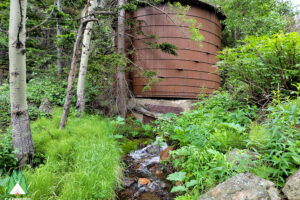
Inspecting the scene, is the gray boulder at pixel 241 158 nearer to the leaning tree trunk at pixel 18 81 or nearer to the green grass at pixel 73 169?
the green grass at pixel 73 169

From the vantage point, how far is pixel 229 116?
10.1 ft

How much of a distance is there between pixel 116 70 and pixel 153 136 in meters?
2.75

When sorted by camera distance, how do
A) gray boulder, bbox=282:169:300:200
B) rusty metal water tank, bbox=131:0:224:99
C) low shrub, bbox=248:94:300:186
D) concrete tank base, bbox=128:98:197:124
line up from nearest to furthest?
1. gray boulder, bbox=282:169:300:200
2. low shrub, bbox=248:94:300:186
3. concrete tank base, bbox=128:98:197:124
4. rusty metal water tank, bbox=131:0:224:99

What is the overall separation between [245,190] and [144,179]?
169 cm

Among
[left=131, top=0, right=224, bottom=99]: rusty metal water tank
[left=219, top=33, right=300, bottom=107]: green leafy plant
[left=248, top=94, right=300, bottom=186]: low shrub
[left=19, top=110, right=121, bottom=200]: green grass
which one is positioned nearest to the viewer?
[left=248, top=94, right=300, bottom=186]: low shrub

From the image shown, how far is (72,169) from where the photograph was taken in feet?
8.54

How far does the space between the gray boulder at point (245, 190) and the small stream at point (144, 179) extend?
907 mm

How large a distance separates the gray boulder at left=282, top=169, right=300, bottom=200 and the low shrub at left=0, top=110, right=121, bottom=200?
186cm

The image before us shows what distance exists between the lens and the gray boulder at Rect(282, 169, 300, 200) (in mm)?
1417

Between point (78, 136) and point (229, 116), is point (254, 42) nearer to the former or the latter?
point (229, 116)

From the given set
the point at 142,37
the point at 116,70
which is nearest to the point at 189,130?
the point at 116,70
